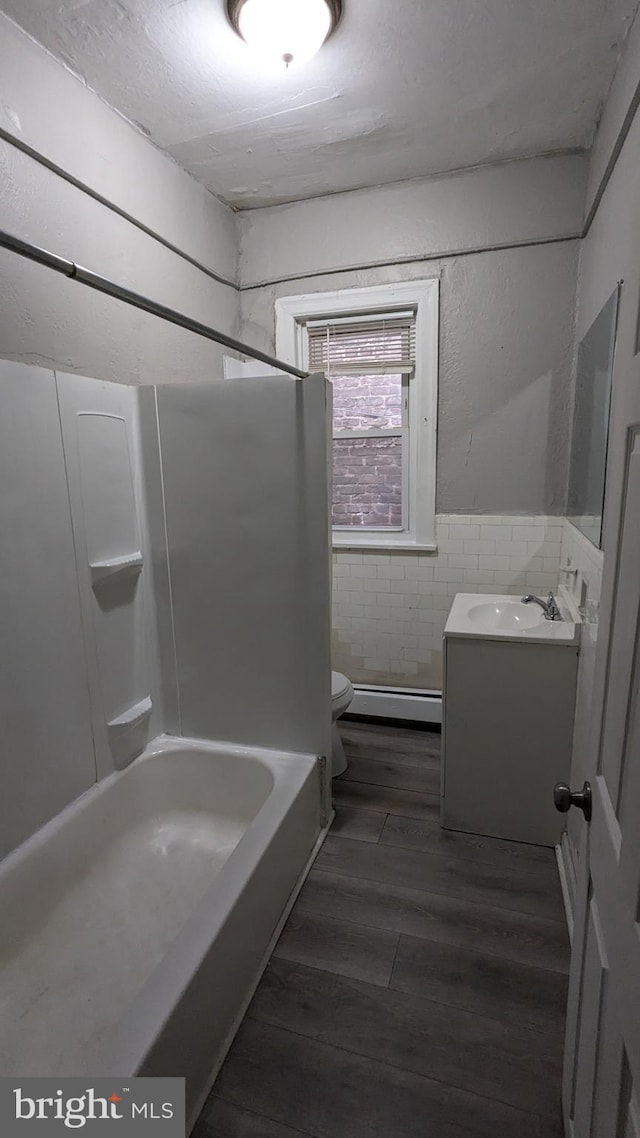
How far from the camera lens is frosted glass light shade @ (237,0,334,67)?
1518 mm

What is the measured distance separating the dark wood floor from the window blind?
2.19 metres

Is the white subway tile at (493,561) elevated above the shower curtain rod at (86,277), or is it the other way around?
the shower curtain rod at (86,277)

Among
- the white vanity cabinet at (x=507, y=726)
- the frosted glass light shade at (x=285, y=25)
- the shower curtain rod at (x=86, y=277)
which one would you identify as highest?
the frosted glass light shade at (x=285, y=25)

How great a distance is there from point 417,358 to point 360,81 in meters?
1.10

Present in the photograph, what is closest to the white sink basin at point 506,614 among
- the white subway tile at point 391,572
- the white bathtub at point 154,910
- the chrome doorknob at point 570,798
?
the white subway tile at point 391,572

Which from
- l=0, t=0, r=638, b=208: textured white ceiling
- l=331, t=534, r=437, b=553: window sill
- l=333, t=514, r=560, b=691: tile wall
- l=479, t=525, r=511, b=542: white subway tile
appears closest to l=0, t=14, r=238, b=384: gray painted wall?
l=0, t=0, r=638, b=208: textured white ceiling

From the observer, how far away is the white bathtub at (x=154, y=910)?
1.18 metres

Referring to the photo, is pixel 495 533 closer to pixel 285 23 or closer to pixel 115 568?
pixel 115 568

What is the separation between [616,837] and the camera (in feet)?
2.60

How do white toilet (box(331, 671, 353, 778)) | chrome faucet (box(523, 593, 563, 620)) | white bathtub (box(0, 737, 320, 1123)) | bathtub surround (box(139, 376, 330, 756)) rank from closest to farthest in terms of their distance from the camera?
white bathtub (box(0, 737, 320, 1123)) → bathtub surround (box(139, 376, 330, 756)) → chrome faucet (box(523, 593, 563, 620)) → white toilet (box(331, 671, 353, 778))

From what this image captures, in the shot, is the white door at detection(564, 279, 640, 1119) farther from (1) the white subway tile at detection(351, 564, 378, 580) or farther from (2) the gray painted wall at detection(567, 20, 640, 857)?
(1) the white subway tile at detection(351, 564, 378, 580)

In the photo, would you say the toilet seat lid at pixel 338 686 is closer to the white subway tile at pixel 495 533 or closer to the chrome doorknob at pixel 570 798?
the white subway tile at pixel 495 533

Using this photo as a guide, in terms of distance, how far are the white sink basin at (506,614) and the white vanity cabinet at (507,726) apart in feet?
0.65

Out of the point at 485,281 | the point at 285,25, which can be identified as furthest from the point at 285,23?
the point at 485,281
